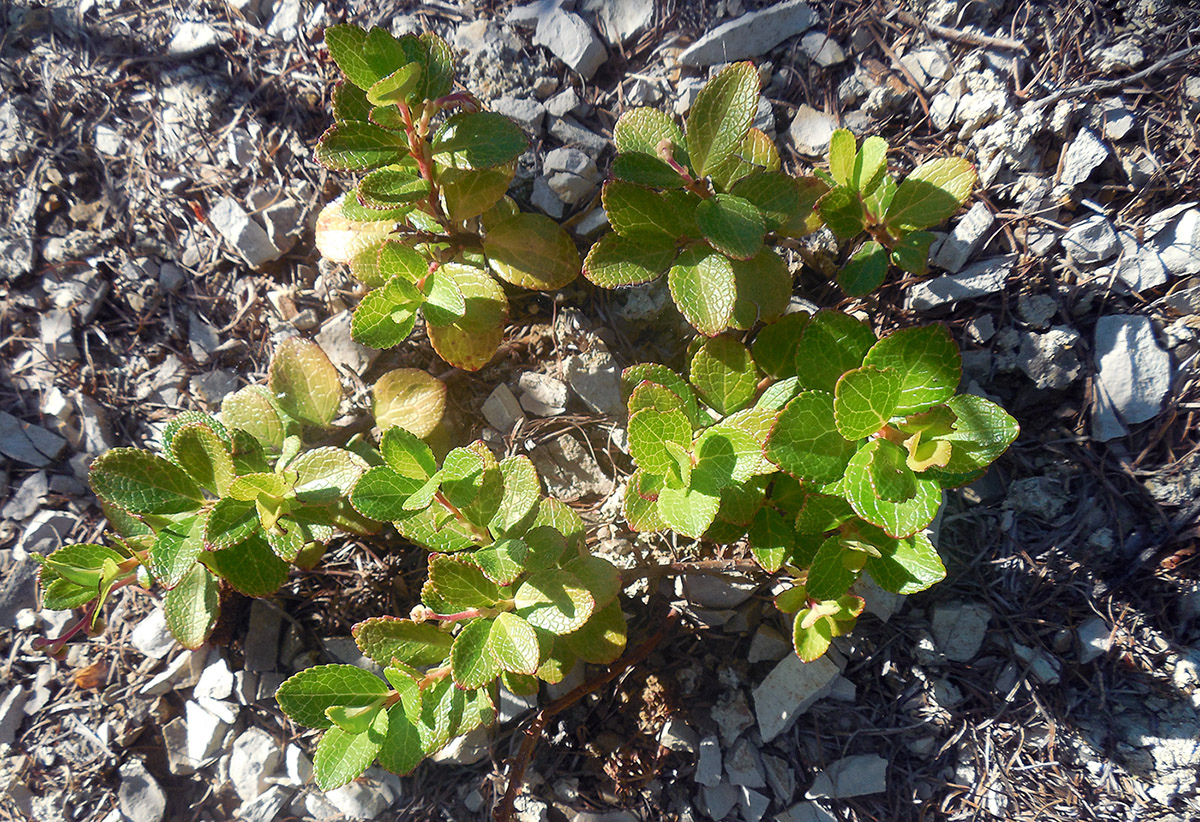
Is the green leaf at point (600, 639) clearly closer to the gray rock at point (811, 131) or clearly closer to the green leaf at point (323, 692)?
the green leaf at point (323, 692)

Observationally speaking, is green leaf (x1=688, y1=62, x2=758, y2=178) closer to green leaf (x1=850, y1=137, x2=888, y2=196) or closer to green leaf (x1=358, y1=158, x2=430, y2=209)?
green leaf (x1=850, y1=137, x2=888, y2=196)

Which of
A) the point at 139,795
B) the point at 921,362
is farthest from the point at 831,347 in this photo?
the point at 139,795

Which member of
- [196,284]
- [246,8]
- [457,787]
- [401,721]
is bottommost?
[457,787]

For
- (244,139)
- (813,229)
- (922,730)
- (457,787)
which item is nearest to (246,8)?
(244,139)

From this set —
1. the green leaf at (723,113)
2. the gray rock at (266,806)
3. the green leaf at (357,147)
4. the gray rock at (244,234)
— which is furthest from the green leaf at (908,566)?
the gray rock at (244,234)

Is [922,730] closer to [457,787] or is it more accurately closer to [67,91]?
[457,787]

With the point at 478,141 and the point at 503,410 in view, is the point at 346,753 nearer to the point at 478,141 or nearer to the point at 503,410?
the point at 503,410

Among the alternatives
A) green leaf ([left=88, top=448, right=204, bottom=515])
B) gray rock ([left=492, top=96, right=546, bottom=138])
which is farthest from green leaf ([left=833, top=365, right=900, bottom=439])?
green leaf ([left=88, top=448, right=204, bottom=515])
